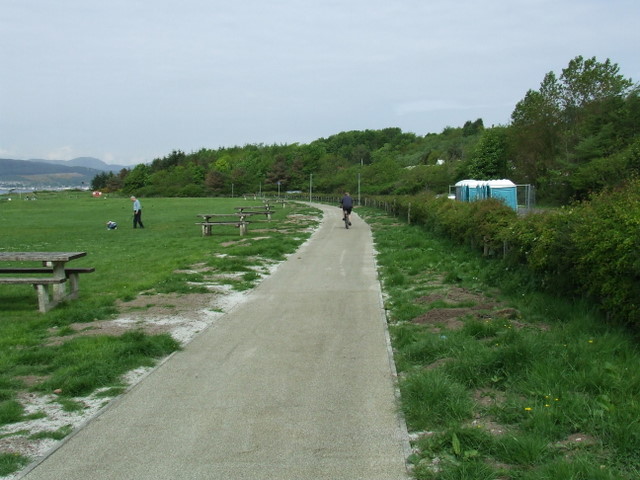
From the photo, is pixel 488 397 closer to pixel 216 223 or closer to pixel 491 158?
pixel 216 223

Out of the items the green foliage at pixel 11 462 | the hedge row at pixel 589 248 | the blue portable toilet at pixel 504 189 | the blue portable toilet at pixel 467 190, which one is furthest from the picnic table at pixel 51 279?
the blue portable toilet at pixel 467 190

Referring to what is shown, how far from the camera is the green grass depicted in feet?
11.8

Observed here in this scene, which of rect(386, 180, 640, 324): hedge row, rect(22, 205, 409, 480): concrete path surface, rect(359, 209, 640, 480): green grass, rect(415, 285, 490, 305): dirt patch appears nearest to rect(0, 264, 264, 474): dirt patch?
rect(22, 205, 409, 480): concrete path surface

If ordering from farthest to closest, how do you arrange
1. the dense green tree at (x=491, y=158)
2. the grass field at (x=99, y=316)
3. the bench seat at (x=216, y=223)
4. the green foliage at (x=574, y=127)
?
the dense green tree at (x=491, y=158), the green foliage at (x=574, y=127), the bench seat at (x=216, y=223), the grass field at (x=99, y=316)

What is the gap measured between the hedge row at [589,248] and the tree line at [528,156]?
193cm

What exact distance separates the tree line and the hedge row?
1.93m

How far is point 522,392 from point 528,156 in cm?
5977

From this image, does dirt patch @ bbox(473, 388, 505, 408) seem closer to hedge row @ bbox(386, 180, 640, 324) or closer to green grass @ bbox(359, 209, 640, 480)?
green grass @ bbox(359, 209, 640, 480)

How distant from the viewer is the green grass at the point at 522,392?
3.60 metres

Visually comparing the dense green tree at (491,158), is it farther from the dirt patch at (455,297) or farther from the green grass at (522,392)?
the green grass at (522,392)

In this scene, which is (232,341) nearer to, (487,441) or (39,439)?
(39,439)

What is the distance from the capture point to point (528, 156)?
6009 centimetres

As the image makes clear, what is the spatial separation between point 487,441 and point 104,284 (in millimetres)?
9014

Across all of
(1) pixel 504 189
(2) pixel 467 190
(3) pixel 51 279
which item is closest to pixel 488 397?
(3) pixel 51 279
